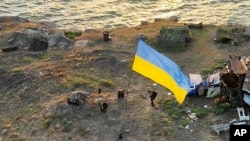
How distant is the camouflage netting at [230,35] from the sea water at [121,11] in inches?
203

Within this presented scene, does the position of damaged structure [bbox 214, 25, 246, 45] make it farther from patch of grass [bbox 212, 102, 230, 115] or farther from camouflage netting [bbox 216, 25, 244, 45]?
patch of grass [bbox 212, 102, 230, 115]

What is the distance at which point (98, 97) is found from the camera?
1942cm

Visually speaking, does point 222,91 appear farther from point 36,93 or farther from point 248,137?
point 36,93

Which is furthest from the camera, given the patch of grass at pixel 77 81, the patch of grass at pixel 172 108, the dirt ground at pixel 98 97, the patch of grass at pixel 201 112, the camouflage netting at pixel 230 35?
the camouflage netting at pixel 230 35

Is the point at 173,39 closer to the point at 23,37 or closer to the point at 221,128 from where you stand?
the point at 221,128

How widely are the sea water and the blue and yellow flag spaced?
1392cm

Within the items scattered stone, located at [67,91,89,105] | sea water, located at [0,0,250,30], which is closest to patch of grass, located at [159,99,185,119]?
scattered stone, located at [67,91,89,105]

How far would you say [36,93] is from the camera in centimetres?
2031

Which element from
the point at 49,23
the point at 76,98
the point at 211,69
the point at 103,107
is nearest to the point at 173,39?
the point at 211,69

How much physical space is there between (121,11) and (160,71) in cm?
1654

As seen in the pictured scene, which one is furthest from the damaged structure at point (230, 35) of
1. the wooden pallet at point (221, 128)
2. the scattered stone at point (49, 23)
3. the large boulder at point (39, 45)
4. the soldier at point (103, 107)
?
the scattered stone at point (49, 23)

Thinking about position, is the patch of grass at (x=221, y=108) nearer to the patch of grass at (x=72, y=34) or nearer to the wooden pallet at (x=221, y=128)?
the wooden pallet at (x=221, y=128)

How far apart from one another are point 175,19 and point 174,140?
1362 cm

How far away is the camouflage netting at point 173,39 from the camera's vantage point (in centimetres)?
2338
